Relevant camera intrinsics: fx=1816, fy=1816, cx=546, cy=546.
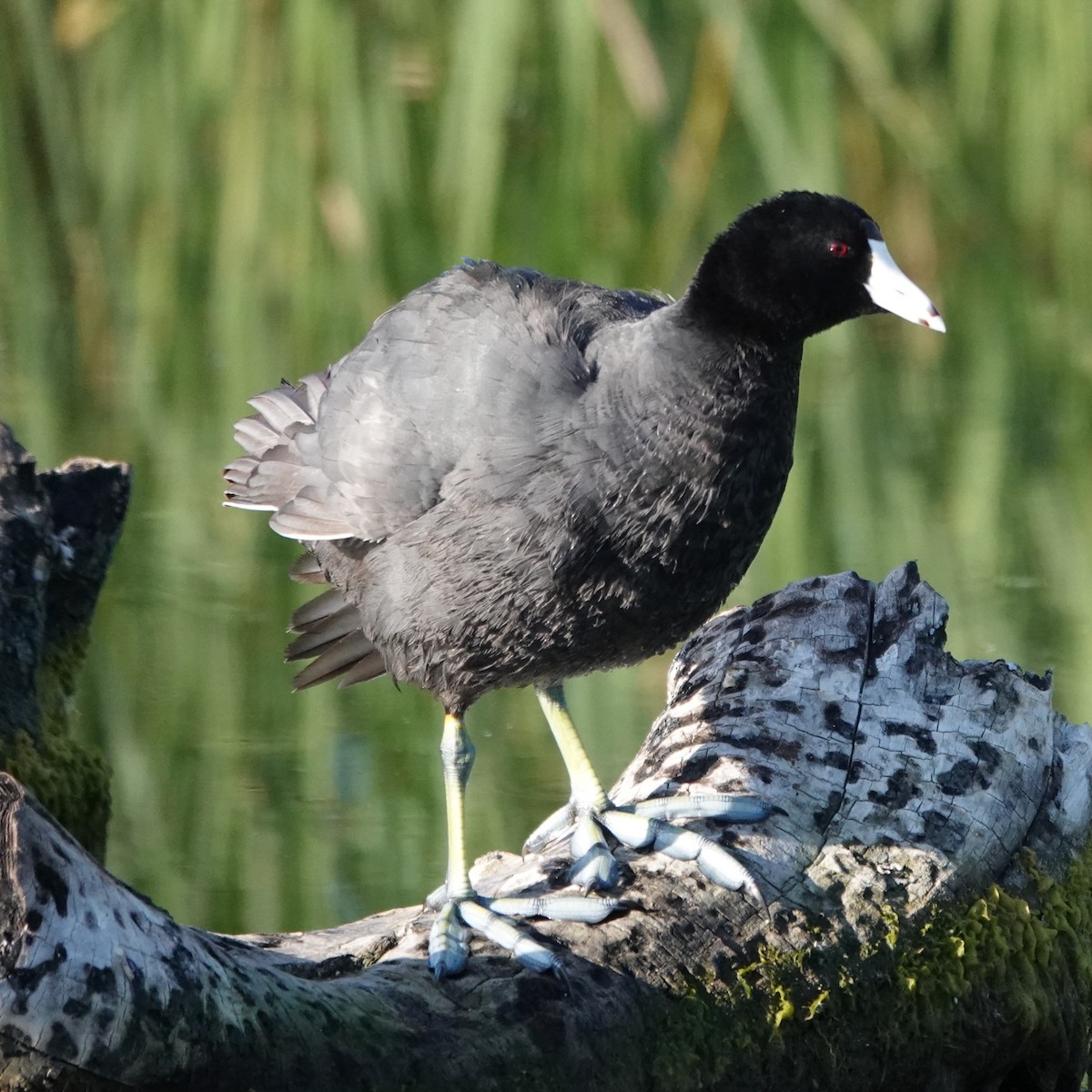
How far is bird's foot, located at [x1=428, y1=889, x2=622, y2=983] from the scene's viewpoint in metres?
2.59

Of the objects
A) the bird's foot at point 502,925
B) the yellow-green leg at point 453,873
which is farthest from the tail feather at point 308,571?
the bird's foot at point 502,925

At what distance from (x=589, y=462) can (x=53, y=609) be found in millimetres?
1303

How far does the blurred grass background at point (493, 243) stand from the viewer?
5098 millimetres

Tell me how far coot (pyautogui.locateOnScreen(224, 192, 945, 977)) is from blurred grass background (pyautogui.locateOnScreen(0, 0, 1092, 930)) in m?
1.45

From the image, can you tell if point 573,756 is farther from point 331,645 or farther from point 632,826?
point 331,645

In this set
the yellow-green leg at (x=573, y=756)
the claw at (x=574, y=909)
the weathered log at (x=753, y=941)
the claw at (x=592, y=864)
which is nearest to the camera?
the weathered log at (x=753, y=941)

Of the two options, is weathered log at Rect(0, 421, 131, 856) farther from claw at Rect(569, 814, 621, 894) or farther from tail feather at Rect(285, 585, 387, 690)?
claw at Rect(569, 814, 621, 894)

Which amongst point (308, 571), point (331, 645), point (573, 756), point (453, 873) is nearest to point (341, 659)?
point (331, 645)

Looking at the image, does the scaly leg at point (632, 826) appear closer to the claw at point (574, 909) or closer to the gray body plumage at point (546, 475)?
the claw at point (574, 909)

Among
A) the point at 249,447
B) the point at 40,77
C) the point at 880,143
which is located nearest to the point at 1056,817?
the point at 249,447

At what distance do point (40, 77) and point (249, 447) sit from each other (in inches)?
210

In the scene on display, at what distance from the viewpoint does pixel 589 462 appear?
2963mm

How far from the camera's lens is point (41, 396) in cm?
657

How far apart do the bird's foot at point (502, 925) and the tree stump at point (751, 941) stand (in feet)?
0.07
